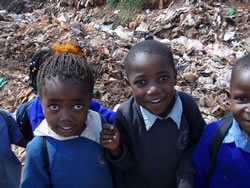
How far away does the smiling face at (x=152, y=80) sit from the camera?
1.35m

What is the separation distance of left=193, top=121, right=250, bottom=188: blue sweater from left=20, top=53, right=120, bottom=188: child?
66cm

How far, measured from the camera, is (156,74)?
135 cm

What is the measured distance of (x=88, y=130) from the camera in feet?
4.72

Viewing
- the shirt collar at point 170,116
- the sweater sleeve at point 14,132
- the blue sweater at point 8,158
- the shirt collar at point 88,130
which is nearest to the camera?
the shirt collar at point 88,130

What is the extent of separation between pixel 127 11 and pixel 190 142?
724cm

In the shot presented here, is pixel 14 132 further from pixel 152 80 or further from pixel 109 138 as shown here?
pixel 152 80

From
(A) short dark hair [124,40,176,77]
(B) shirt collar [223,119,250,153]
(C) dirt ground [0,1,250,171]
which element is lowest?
(C) dirt ground [0,1,250,171]

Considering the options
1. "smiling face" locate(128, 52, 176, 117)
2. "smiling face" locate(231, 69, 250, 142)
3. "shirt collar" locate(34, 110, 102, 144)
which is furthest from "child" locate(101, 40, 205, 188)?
"smiling face" locate(231, 69, 250, 142)

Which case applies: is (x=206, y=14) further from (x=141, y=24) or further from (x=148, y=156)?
(x=148, y=156)

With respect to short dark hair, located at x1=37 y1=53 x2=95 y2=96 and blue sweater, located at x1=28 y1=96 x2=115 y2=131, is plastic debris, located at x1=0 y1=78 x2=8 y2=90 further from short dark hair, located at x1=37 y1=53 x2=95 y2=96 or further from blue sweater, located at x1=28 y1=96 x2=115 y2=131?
short dark hair, located at x1=37 y1=53 x2=95 y2=96

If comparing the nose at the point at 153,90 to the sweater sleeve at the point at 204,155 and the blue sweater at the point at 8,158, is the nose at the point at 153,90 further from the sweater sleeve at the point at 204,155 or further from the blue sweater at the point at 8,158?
the blue sweater at the point at 8,158

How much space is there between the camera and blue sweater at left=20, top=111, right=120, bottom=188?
51.7 inches

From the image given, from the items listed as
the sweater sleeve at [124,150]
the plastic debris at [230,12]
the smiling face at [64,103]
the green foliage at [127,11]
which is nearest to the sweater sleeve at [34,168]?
the smiling face at [64,103]

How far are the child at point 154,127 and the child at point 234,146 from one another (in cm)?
10
